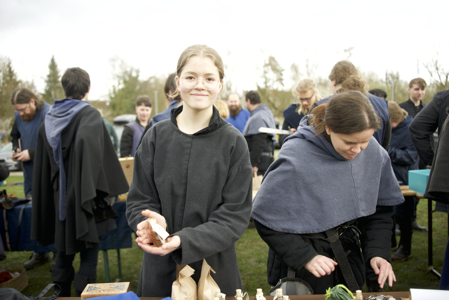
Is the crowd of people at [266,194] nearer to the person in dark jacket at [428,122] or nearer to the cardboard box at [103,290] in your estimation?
the cardboard box at [103,290]

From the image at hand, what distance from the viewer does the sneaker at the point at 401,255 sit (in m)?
4.07

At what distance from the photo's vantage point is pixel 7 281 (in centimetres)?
321

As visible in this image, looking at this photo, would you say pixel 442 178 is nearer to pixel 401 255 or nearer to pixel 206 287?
pixel 206 287

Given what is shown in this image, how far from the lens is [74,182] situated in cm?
261

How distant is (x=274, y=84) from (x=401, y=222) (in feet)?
70.7

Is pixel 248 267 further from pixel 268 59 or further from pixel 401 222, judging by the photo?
pixel 268 59

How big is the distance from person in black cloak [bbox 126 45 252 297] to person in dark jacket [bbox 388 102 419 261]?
301cm

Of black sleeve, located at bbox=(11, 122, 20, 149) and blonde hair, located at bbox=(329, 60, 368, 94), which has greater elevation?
blonde hair, located at bbox=(329, 60, 368, 94)

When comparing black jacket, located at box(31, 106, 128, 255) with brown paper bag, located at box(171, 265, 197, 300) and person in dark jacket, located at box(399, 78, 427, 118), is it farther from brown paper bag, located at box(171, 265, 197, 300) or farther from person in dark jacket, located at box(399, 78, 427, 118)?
person in dark jacket, located at box(399, 78, 427, 118)

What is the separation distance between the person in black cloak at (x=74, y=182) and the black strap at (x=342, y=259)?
68.6 inches

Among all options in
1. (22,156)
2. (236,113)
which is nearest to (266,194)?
(22,156)

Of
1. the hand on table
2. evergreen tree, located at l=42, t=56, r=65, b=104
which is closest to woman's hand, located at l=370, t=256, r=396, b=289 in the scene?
the hand on table

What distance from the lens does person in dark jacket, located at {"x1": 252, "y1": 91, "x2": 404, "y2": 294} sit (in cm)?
160

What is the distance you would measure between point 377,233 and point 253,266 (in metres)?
2.55
